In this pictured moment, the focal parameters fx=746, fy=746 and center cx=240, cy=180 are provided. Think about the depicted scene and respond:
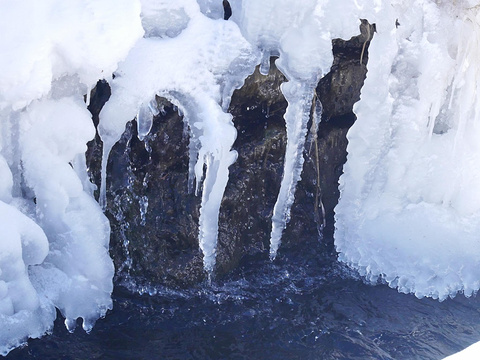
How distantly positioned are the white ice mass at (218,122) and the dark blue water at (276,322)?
192 mm

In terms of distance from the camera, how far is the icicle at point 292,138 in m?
4.17

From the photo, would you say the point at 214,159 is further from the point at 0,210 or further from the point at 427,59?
the point at 427,59

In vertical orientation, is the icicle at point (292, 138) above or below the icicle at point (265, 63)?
below

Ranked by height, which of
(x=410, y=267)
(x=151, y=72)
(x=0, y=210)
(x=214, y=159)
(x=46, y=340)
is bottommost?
(x=46, y=340)

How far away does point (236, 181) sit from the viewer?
4.78m

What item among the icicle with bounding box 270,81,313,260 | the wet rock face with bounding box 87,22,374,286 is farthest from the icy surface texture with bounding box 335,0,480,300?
the icicle with bounding box 270,81,313,260

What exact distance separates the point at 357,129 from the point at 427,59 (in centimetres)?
59

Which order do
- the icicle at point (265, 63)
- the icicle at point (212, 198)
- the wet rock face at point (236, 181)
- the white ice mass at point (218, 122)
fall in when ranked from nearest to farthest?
the white ice mass at point (218, 122), the icicle at point (212, 198), the icicle at point (265, 63), the wet rock face at point (236, 181)

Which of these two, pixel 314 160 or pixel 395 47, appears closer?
pixel 395 47

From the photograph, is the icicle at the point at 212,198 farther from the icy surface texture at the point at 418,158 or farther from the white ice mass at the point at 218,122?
the icy surface texture at the point at 418,158

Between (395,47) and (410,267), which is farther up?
(395,47)

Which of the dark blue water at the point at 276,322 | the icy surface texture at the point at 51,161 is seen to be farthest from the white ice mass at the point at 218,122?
the dark blue water at the point at 276,322

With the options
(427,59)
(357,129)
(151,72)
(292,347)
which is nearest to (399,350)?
(292,347)

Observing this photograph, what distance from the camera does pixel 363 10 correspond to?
13.9 ft
